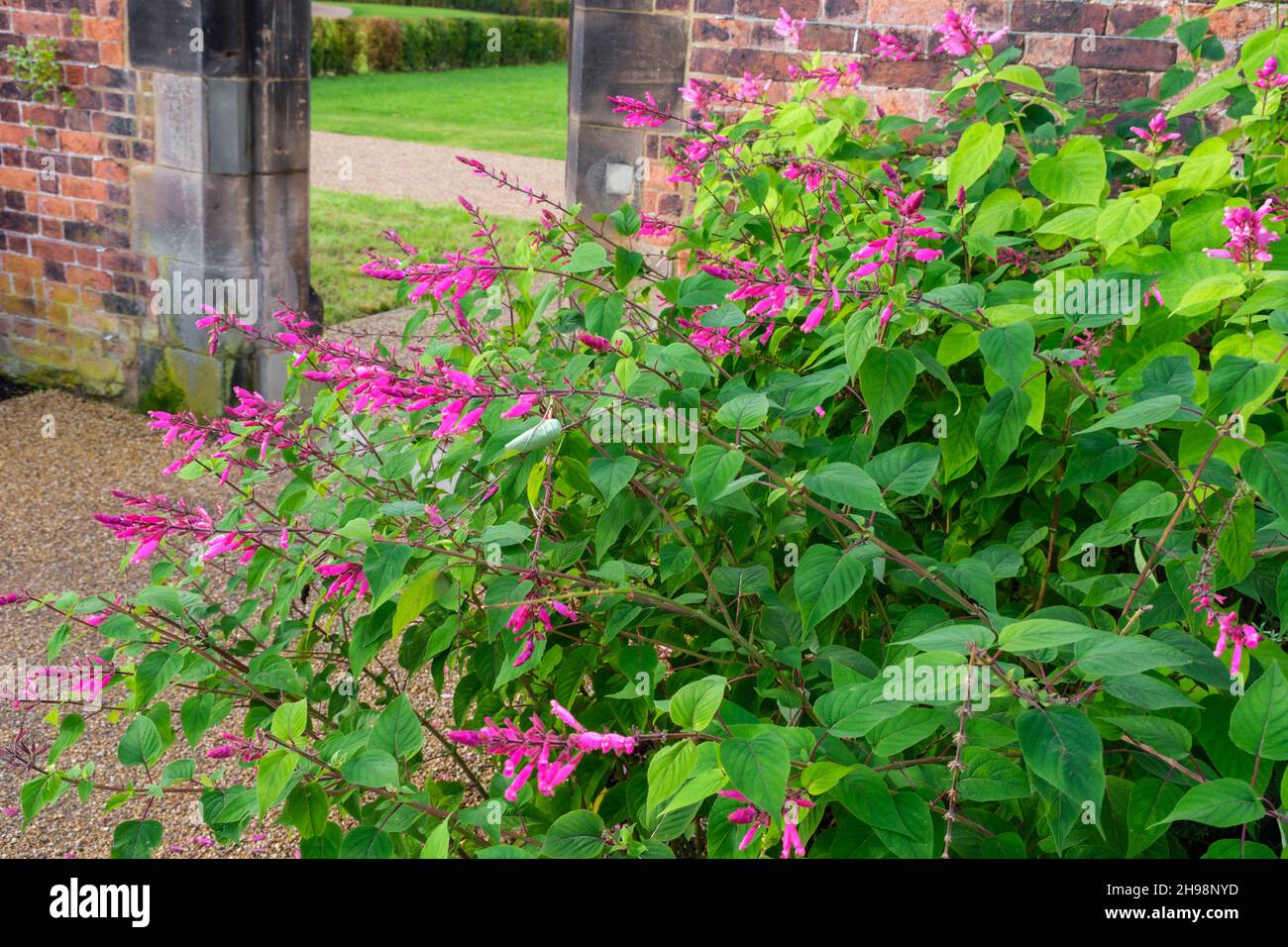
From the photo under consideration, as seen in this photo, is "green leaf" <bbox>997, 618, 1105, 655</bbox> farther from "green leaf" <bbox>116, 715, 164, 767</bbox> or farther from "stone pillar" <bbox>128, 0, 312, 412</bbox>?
"stone pillar" <bbox>128, 0, 312, 412</bbox>

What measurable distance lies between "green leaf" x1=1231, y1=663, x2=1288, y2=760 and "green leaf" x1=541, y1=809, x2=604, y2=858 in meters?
0.71

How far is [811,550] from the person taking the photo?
1464 mm

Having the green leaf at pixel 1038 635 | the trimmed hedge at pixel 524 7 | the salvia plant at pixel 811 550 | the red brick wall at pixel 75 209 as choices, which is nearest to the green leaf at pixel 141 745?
the salvia plant at pixel 811 550

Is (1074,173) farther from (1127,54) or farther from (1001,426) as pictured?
(1127,54)

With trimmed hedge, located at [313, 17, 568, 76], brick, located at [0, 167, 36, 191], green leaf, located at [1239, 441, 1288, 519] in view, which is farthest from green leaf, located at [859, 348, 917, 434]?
trimmed hedge, located at [313, 17, 568, 76]

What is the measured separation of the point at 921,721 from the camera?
1.29m

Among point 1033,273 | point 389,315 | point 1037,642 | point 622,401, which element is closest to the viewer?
point 1037,642

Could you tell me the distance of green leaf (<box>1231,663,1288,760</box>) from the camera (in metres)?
1.24

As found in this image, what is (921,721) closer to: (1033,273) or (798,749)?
(798,749)

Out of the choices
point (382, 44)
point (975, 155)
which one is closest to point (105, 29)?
point (975, 155)

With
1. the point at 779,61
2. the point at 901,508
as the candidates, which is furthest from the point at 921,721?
the point at 779,61

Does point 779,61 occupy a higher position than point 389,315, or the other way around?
point 779,61

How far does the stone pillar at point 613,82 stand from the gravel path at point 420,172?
8059 mm

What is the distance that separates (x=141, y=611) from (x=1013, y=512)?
5.00ft
